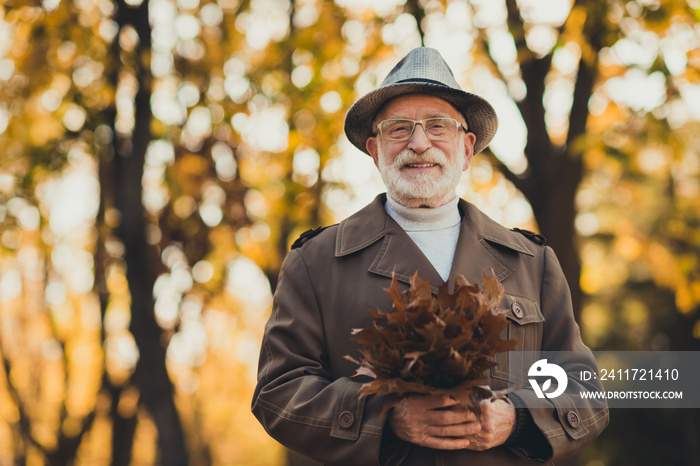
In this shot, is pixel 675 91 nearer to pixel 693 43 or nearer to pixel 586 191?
pixel 693 43

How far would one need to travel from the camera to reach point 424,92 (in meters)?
3.43

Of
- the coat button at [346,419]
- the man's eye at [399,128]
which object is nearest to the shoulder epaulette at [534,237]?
the man's eye at [399,128]

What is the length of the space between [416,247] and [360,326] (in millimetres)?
458

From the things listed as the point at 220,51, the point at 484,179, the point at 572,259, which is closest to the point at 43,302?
the point at 220,51

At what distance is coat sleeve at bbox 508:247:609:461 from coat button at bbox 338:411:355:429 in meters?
0.69

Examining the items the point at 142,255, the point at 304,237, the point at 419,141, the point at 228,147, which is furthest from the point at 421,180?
the point at 228,147

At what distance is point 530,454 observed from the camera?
9.71ft

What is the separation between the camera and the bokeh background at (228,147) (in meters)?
6.49

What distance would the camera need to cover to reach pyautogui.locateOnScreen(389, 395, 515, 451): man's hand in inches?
103

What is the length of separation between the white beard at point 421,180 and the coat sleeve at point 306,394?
59 centimetres

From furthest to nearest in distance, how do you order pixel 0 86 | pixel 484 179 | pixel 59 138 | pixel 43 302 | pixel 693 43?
1. pixel 43 302
2. pixel 0 86
3. pixel 59 138
4. pixel 484 179
5. pixel 693 43

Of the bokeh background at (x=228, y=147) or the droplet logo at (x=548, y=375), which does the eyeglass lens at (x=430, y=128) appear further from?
the bokeh background at (x=228, y=147)

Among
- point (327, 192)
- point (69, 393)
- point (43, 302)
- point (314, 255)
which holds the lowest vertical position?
point (69, 393)

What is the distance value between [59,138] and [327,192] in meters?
3.39
